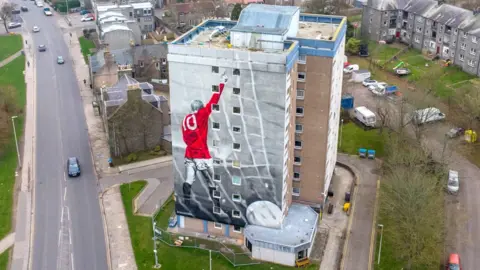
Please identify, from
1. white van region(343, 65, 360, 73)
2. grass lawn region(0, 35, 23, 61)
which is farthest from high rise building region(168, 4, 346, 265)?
grass lawn region(0, 35, 23, 61)

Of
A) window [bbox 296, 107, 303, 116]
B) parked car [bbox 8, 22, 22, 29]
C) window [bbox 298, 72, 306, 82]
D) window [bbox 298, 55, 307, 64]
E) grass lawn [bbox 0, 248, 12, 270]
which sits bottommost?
grass lawn [bbox 0, 248, 12, 270]

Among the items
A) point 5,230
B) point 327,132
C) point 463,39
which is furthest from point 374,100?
point 5,230

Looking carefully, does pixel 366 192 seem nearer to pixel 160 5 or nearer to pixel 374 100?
pixel 374 100

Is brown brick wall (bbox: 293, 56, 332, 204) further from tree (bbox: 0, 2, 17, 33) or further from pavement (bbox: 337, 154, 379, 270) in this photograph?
tree (bbox: 0, 2, 17, 33)

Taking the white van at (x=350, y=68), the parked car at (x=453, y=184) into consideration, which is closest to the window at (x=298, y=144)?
the parked car at (x=453, y=184)

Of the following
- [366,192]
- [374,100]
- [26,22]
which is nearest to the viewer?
[366,192]

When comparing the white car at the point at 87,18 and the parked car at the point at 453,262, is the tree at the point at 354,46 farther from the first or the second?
the white car at the point at 87,18
